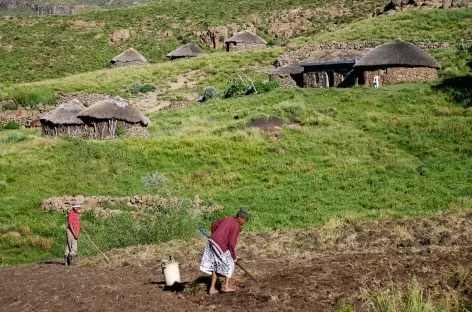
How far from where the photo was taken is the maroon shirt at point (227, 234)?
8.95 metres

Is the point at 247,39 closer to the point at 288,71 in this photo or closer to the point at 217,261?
the point at 288,71

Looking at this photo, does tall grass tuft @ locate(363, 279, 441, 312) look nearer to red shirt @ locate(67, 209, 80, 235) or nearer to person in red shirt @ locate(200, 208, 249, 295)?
person in red shirt @ locate(200, 208, 249, 295)

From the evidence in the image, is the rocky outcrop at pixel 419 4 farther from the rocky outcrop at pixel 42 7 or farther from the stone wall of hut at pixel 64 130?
the rocky outcrop at pixel 42 7

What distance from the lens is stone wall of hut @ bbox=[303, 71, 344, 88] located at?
3744 cm

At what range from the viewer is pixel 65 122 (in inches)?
1254

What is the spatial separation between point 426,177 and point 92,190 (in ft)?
38.1

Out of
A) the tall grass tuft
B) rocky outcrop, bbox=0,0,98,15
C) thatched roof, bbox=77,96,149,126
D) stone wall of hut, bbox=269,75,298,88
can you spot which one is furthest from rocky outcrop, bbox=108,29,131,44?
the tall grass tuft

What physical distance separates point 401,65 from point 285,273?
84.1 feet

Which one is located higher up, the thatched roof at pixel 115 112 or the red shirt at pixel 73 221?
the red shirt at pixel 73 221

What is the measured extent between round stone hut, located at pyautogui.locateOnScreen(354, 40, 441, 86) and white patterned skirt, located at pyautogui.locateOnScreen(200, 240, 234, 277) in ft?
86.4

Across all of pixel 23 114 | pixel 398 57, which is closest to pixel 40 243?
pixel 398 57

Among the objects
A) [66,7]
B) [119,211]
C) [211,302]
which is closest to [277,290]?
[211,302]

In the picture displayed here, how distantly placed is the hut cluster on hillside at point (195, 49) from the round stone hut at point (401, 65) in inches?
916

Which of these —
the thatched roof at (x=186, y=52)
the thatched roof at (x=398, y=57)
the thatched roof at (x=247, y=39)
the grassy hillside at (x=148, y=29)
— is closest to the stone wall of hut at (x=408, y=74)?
the thatched roof at (x=398, y=57)
